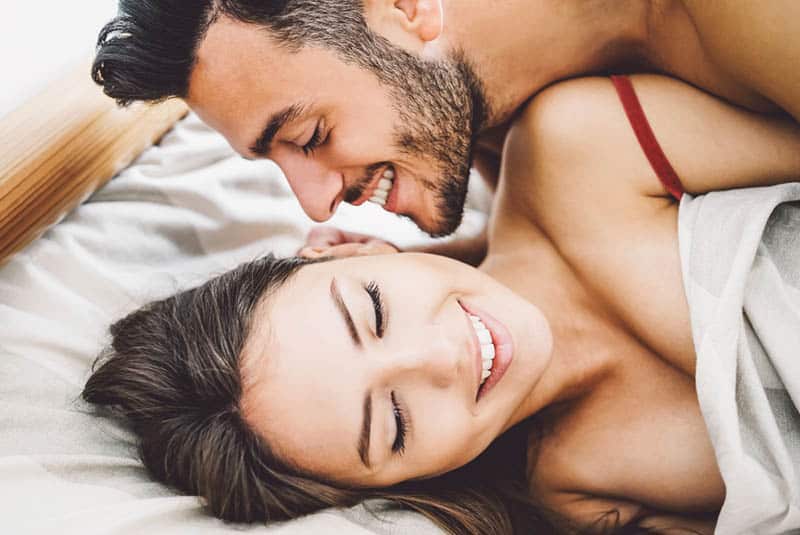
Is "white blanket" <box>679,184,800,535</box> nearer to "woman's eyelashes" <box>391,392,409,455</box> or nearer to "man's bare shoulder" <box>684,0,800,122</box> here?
"man's bare shoulder" <box>684,0,800,122</box>

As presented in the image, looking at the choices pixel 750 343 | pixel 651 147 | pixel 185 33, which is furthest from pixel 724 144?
pixel 185 33

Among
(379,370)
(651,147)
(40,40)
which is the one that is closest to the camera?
(379,370)

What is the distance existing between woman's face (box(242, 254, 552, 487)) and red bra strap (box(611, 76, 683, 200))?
0.29 metres

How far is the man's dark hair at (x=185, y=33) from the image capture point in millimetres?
1133

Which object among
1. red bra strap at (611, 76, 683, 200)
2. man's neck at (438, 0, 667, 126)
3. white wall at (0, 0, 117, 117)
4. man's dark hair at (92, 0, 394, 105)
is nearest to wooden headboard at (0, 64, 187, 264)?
white wall at (0, 0, 117, 117)

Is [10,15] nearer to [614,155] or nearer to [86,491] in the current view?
[86,491]

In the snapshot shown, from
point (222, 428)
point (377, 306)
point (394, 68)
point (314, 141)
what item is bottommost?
point (222, 428)

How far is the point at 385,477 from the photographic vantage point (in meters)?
1.03

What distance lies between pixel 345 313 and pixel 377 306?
0.15 feet

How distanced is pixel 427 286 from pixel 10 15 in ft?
3.43

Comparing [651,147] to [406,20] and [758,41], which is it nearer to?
[758,41]

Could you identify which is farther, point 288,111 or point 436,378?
point 288,111

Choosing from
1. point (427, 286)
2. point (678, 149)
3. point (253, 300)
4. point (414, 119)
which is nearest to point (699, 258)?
point (678, 149)

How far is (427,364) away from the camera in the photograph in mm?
988
